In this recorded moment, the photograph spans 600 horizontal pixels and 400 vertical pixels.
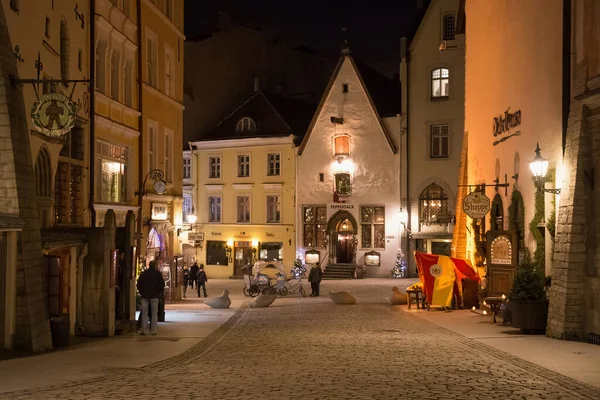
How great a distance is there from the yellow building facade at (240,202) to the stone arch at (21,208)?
33.6m

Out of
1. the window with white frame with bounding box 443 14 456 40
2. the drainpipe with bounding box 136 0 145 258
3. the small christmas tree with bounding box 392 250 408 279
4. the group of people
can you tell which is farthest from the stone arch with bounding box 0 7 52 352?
the window with white frame with bounding box 443 14 456 40

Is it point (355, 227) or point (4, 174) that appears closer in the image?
point (4, 174)

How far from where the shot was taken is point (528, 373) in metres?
12.8

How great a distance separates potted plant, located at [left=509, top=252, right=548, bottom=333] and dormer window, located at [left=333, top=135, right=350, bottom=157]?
29100 millimetres

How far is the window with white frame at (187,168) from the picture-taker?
170 ft

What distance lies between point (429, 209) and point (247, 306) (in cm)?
1848

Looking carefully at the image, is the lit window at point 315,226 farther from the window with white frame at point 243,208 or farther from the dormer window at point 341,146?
the window with white frame at point 243,208

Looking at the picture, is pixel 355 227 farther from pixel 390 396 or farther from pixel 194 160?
pixel 390 396

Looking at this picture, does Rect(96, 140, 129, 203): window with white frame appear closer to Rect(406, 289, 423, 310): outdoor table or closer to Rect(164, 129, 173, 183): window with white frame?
Rect(164, 129, 173, 183): window with white frame

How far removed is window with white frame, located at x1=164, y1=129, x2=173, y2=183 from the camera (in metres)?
31.3

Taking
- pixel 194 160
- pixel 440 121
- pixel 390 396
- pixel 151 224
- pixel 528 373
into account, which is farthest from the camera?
pixel 194 160

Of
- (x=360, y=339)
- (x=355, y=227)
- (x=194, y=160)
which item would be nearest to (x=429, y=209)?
(x=355, y=227)

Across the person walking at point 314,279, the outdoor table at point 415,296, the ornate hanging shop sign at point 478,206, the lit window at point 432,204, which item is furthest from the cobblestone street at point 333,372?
the lit window at point 432,204

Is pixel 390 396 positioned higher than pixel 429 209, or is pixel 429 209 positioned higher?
pixel 429 209
